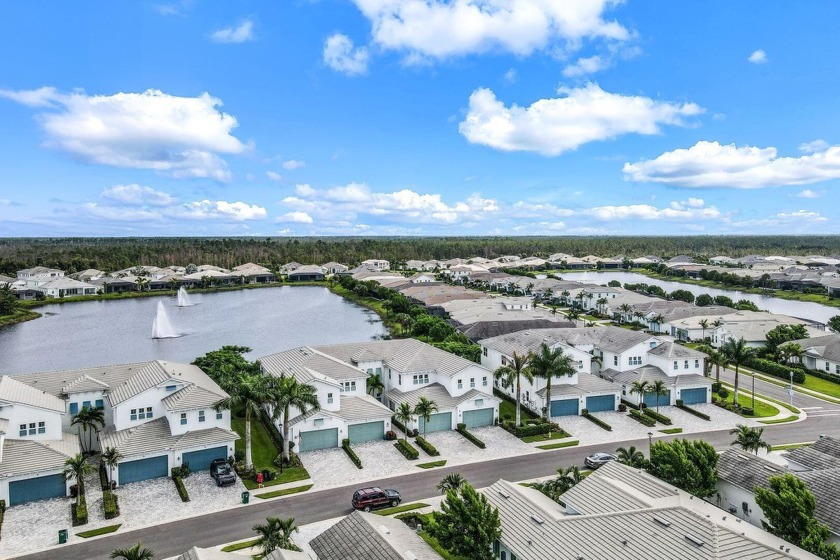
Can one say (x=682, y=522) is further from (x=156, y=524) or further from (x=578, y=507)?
(x=156, y=524)

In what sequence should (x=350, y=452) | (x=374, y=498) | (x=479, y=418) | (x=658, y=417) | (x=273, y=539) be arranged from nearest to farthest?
(x=273, y=539) < (x=374, y=498) < (x=350, y=452) < (x=479, y=418) < (x=658, y=417)

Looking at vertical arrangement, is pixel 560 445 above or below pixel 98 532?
below

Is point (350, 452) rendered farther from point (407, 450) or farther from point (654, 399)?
point (654, 399)

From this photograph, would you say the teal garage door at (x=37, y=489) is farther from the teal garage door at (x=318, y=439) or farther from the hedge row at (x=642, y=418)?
the hedge row at (x=642, y=418)

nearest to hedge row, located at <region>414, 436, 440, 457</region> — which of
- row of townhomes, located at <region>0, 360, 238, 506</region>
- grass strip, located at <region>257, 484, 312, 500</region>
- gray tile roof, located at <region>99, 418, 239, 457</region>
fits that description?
grass strip, located at <region>257, 484, 312, 500</region>

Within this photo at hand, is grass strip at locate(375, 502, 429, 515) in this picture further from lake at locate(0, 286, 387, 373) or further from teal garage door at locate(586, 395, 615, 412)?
lake at locate(0, 286, 387, 373)

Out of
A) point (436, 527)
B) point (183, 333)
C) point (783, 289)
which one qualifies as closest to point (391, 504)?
point (436, 527)

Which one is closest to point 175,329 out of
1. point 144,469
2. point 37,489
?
point 144,469
